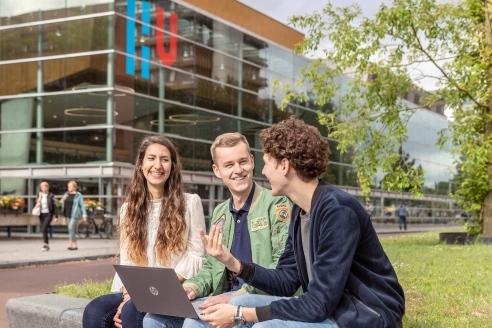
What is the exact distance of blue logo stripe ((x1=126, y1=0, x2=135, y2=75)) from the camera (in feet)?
83.5

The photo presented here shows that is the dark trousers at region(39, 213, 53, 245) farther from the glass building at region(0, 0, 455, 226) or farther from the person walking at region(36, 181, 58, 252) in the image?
the glass building at region(0, 0, 455, 226)

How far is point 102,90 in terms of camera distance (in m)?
24.9

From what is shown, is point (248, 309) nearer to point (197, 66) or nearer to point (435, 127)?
point (197, 66)

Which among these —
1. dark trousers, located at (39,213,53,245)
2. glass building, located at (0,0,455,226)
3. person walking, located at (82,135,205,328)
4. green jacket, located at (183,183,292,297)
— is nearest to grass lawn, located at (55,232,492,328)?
green jacket, located at (183,183,292,297)

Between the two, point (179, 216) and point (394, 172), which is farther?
point (394, 172)

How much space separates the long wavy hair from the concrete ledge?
0.90 meters

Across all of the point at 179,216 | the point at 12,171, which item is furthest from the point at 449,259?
the point at 12,171

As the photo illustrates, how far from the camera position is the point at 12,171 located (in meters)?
26.1

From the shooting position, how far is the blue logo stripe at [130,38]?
25453 millimetres

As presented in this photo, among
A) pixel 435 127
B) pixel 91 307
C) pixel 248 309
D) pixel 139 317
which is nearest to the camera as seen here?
pixel 248 309

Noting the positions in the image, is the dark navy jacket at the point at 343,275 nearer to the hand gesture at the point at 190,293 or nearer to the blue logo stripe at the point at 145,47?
the hand gesture at the point at 190,293

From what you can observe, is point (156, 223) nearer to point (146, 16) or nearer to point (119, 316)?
point (119, 316)

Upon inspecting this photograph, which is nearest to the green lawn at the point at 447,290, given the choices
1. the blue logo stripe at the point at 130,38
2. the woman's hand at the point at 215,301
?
the woman's hand at the point at 215,301

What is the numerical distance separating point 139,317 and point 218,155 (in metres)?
1.03
